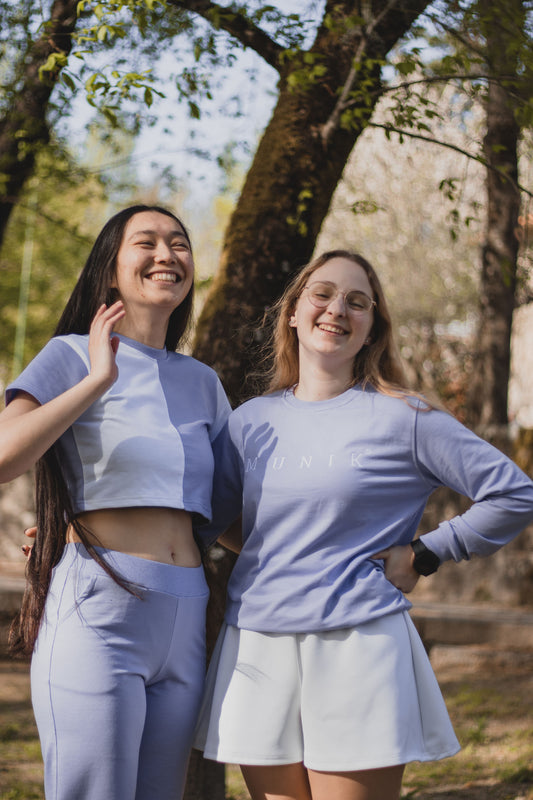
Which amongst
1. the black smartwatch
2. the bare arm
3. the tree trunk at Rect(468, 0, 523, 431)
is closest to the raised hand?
the bare arm

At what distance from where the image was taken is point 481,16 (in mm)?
3783

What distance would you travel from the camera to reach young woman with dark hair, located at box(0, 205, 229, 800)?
2400mm

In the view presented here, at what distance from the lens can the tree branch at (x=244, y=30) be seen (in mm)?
4262

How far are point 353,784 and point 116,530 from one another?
37.3 inches

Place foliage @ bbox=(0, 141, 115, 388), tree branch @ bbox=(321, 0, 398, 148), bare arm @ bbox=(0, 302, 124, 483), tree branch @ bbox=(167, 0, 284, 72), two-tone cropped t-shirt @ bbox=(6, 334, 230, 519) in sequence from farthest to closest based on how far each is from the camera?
foliage @ bbox=(0, 141, 115, 388) < tree branch @ bbox=(167, 0, 284, 72) < tree branch @ bbox=(321, 0, 398, 148) < two-tone cropped t-shirt @ bbox=(6, 334, 230, 519) < bare arm @ bbox=(0, 302, 124, 483)

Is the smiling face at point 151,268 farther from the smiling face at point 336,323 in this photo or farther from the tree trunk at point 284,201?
the tree trunk at point 284,201

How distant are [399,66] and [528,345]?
17.9m

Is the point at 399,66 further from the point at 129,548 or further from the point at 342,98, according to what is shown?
the point at 129,548

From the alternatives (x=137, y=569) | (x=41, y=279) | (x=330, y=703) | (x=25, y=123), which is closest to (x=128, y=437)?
(x=137, y=569)

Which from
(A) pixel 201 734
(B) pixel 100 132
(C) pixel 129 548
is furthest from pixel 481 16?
(B) pixel 100 132

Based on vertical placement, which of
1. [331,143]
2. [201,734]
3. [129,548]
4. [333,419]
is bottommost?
[201,734]

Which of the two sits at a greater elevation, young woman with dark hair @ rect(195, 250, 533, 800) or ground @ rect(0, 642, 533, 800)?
young woman with dark hair @ rect(195, 250, 533, 800)

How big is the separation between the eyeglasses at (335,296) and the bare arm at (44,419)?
0.74m

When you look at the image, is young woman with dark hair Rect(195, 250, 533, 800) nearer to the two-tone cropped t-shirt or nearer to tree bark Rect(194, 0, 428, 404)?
the two-tone cropped t-shirt
